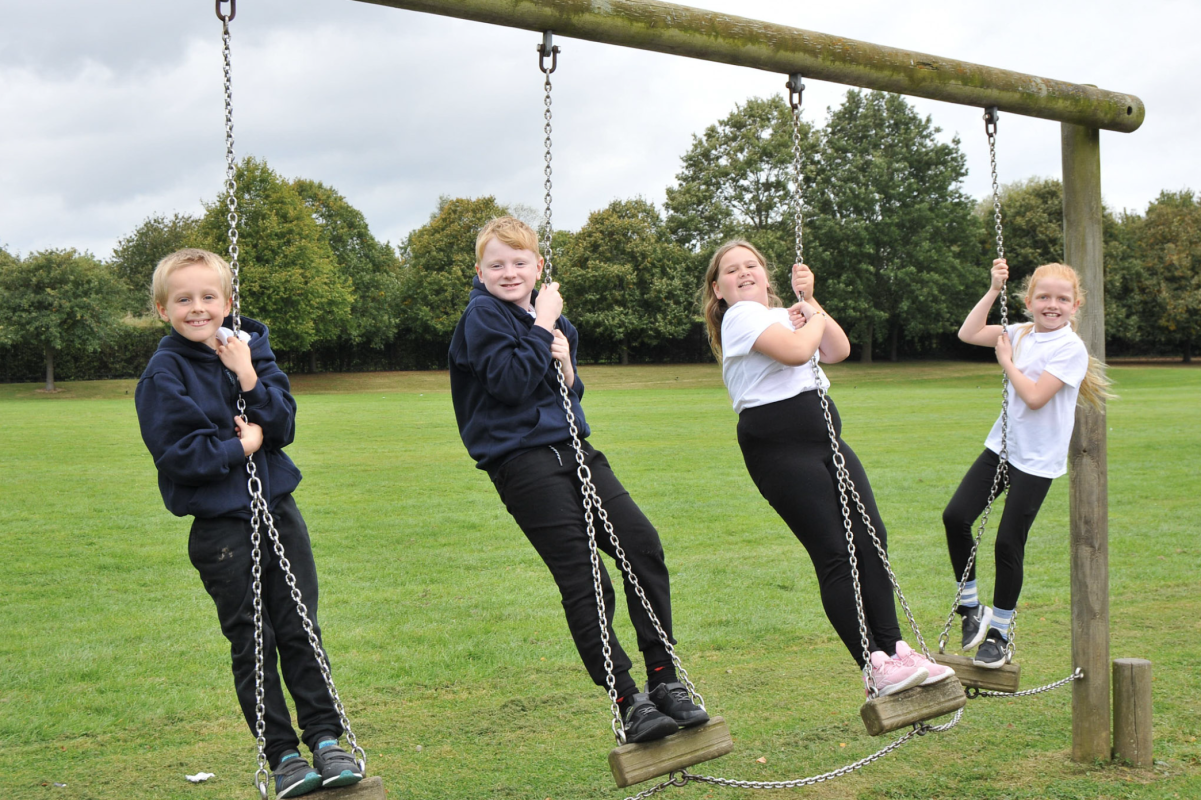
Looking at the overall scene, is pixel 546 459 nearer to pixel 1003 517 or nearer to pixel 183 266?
pixel 183 266

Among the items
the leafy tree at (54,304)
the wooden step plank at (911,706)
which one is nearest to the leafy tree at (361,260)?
the leafy tree at (54,304)

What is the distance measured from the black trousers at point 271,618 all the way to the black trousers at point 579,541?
78cm

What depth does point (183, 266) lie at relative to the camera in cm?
331

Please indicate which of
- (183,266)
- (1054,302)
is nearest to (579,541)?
(183,266)

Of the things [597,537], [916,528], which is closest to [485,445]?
[597,537]

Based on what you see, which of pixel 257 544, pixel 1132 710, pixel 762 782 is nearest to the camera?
pixel 257 544

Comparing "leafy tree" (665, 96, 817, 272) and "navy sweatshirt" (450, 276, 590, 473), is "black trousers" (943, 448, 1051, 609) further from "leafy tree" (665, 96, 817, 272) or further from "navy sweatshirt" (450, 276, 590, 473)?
"leafy tree" (665, 96, 817, 272)

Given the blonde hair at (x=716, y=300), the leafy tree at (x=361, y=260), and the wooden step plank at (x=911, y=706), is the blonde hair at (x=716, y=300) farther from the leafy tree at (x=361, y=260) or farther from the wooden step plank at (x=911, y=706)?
the leafy tree at (x=361, y=260)

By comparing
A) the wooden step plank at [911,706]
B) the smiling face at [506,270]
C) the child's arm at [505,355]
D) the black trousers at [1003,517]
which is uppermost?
the smiling face at [506,270]

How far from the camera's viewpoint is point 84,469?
17203mm

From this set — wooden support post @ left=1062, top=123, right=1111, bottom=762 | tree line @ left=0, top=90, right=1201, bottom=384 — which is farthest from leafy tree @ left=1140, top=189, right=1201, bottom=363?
wooden support post @ left=1062, top=123, right=1111, bottom=762

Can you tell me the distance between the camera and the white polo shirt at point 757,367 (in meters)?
3.93

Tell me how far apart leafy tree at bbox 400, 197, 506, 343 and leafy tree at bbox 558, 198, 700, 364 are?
19.4 ft

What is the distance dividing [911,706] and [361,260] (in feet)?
190
